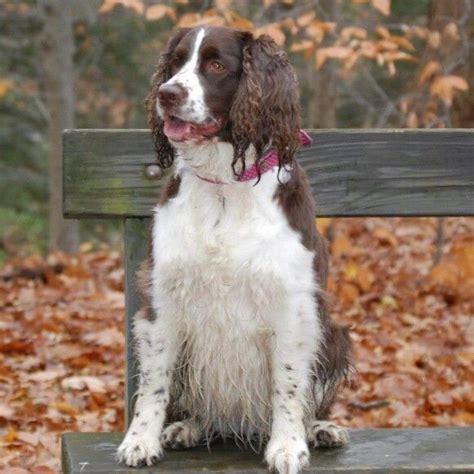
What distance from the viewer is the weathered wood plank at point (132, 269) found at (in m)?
3.80

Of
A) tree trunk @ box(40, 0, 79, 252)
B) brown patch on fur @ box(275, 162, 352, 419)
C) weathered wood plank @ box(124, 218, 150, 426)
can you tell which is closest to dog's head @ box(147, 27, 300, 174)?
brown patch on fur @ box(275, 162, 352, 419)

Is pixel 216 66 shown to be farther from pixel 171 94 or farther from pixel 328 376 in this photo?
pixel 328 376

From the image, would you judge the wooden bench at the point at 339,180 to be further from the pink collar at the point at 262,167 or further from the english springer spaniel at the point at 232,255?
the pink collar at the point at 262,167

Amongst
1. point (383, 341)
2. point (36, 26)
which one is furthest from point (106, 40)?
point (383, 341)

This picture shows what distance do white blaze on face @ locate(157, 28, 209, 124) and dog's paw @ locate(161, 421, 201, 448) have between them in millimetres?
A: 1028

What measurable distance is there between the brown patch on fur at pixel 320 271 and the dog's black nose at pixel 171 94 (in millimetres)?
419

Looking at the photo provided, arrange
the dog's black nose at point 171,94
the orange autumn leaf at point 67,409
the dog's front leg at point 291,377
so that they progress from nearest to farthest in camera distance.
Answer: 1. the dog's black nose at point 171,94
2. the dog's front leg at point 291,377
3. the orange autumn leaf at point 67,409

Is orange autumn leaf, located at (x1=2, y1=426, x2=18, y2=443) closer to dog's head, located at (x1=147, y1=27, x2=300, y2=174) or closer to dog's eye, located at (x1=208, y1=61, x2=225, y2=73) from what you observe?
dog's head, located at (x1=147, y1=27, x2=300, y2=174)

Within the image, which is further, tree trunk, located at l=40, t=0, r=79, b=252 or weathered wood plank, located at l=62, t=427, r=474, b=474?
tree trunk, located at l=40, t=0, r=79, b=252

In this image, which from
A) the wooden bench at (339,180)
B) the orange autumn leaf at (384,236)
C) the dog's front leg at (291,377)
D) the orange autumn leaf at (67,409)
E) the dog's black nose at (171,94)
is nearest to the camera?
the dog's black nose at (171,94)

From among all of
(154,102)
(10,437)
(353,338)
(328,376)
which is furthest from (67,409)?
(154,102)

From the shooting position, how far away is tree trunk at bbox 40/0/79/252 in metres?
12.1

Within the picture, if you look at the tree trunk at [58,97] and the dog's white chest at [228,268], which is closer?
the dog's white chest at [228,268]

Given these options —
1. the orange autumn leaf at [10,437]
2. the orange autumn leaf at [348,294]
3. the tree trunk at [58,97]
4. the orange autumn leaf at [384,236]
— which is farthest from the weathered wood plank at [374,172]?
the tree trunk at [58,97]
